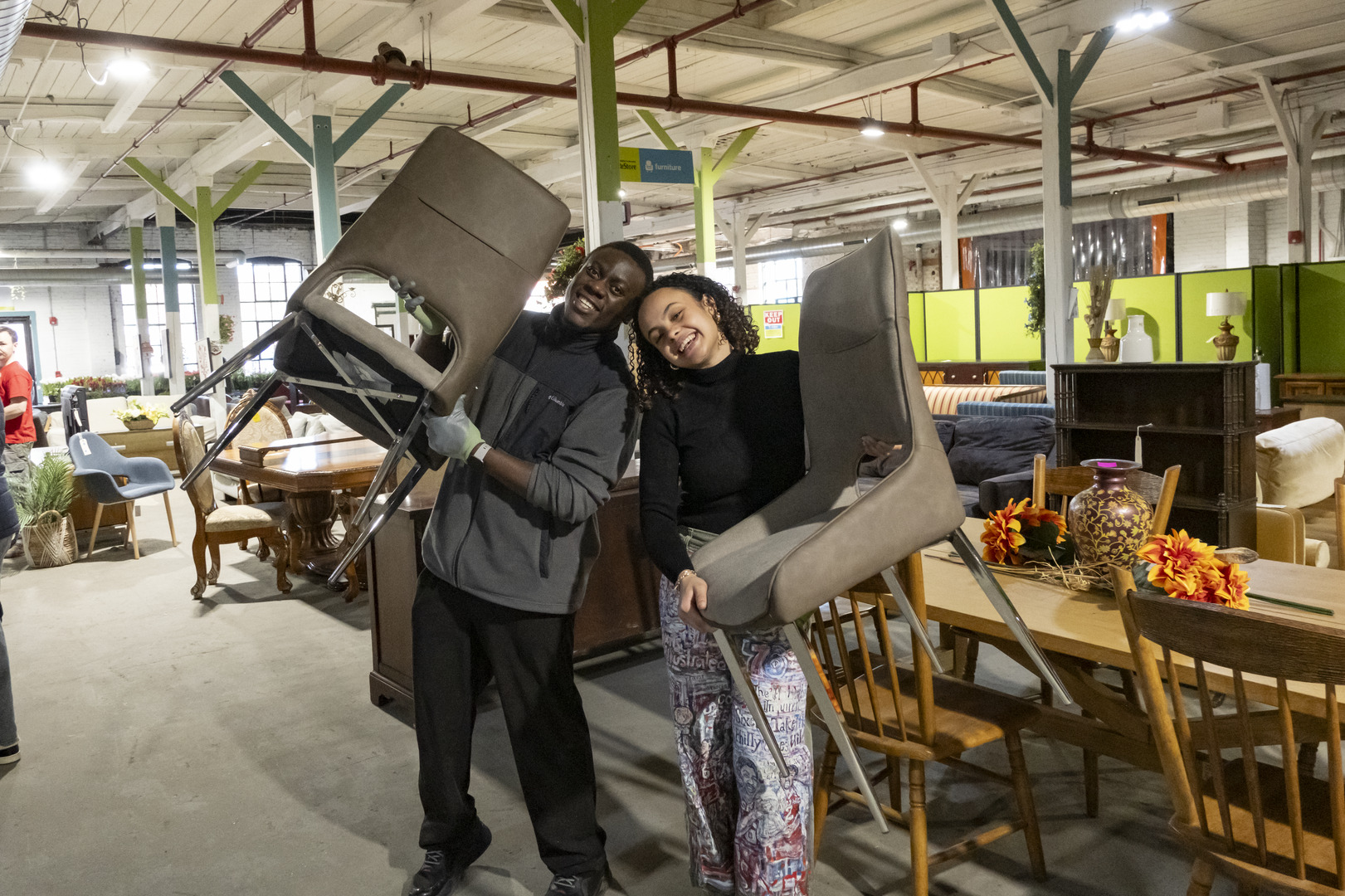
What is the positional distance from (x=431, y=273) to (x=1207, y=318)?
10.9 m

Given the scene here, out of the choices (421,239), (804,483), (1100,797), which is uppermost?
(421,239)

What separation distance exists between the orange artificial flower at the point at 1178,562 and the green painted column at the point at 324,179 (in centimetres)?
743

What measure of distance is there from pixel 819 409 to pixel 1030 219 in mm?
13716

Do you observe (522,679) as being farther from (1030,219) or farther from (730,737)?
(1030,219)

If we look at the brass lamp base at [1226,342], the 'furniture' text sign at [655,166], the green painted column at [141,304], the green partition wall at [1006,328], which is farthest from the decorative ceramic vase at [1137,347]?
the green painted column at [141,304]

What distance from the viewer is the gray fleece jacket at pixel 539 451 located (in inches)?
82.4

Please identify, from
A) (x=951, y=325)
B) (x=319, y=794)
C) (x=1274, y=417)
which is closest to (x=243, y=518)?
(x=319, y=794)

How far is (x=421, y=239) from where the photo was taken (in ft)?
5.28

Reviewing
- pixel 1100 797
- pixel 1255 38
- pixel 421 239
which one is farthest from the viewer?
pixel 1255 38

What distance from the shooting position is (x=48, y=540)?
658 cm

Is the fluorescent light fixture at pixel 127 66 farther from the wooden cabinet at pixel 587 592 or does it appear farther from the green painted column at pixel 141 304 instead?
the green painted column at pixel 141 304

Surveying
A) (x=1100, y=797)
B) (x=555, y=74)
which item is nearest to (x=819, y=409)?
(x=1100, y=797)

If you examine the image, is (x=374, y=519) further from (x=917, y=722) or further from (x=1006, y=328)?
(x=1006, y=328)

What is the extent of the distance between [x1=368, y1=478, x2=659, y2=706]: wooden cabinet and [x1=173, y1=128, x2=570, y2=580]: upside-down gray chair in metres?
1.92
